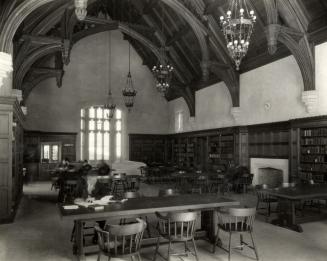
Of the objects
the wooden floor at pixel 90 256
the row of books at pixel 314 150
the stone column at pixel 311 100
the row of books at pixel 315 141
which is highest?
the stone column at pixel 311 100

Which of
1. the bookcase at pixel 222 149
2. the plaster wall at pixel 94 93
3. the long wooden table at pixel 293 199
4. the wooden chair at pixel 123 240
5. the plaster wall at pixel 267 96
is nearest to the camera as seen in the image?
the wooden chair at pixel 123 240

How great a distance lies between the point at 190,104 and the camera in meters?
16.9

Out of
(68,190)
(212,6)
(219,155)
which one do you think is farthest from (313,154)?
(68,190)

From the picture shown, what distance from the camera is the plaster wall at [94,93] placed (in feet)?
54.9

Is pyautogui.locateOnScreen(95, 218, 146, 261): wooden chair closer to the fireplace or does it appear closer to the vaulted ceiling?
the vaulted ceiling

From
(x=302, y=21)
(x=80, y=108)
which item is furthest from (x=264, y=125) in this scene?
(x=80, y=108)

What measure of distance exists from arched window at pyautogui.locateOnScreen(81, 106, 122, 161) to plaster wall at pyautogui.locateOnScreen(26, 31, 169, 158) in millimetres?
510

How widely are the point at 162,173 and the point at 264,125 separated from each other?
213 inches

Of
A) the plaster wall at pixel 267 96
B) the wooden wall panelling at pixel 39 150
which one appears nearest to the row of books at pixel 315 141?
the plaster wall at pixel 267 96

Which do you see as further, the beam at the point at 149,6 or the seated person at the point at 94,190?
the beam at the point at 149,6

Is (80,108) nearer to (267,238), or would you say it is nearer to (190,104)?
(190,104)

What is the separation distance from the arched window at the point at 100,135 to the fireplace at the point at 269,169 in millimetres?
9045

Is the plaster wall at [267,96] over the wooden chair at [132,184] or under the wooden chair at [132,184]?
over

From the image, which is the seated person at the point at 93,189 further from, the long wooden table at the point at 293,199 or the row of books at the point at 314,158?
the row of books at the point at 314,158
